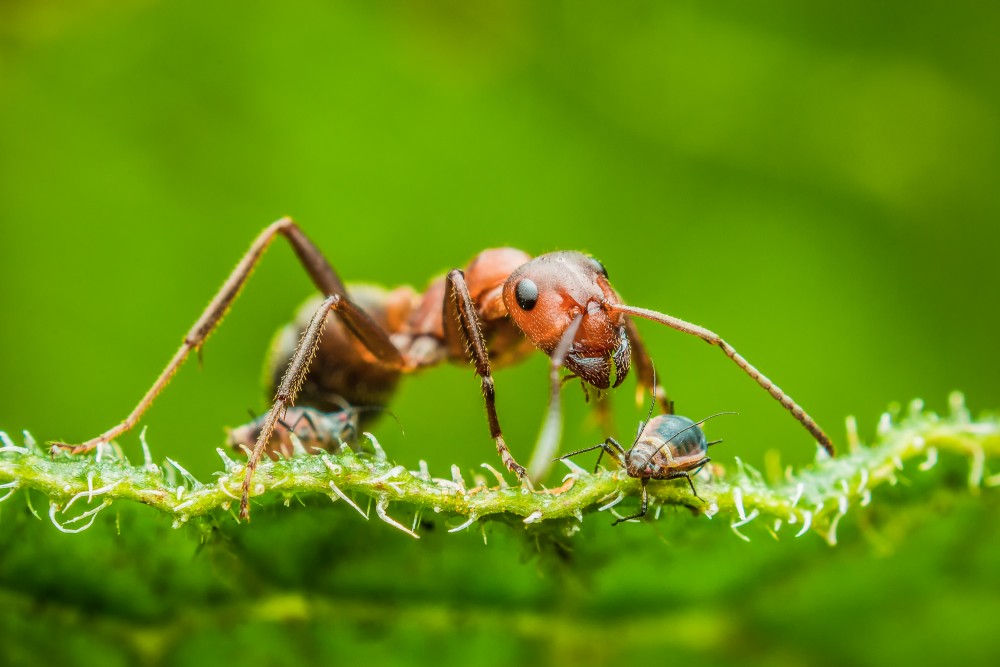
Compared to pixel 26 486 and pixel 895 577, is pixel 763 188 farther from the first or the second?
pixel 26 486

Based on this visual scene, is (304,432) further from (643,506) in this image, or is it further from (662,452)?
(643,506)

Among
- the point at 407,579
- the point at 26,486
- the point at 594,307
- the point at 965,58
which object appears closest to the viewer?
the point at 26,486

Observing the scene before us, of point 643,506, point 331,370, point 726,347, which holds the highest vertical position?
point 726,347

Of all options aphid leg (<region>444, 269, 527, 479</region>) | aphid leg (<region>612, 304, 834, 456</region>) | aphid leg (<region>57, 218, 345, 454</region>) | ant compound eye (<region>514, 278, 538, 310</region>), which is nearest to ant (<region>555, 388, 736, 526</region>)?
aphid leg (<region>444, 269, 527, 479</region>)

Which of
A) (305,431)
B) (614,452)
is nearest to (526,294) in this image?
(305,431)

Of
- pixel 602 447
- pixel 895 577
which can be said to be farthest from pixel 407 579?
pixel 895 577

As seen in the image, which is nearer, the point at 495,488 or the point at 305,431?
the point at 495,488
